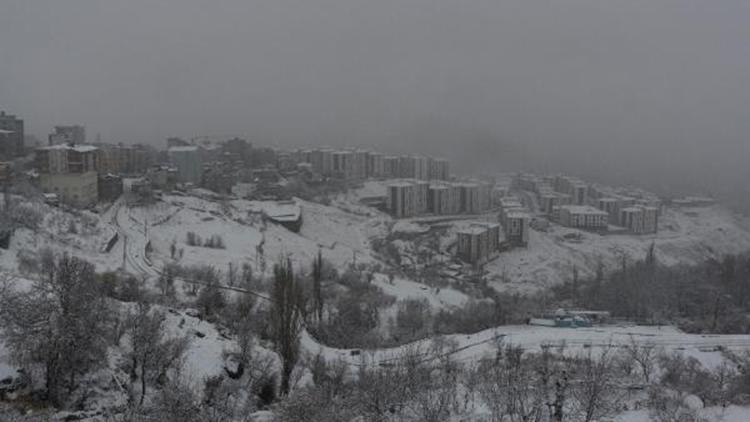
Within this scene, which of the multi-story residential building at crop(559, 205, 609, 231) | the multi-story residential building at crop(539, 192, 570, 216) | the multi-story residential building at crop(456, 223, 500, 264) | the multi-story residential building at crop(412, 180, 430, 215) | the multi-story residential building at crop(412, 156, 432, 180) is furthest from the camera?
the multi-story residential building at crop(412, 156, 432, 180)

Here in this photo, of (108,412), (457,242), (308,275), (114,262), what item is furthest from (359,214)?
(108,412)

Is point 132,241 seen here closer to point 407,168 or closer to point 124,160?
point 124,160

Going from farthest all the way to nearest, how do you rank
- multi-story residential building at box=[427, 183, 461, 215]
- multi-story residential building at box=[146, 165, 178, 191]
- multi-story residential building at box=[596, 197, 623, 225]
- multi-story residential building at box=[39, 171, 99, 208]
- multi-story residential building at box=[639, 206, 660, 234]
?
multi-story residential building at box=[596, 197, 623, 225]
multi-story residential building at box=[427, 183, 461, 215]
multi-story residential building at box=[639, 206, 660, 234]
multi-story residential building at box=[146, 165, 178, 191]
multi-story residential building at box=[39, 171, 99, 208]

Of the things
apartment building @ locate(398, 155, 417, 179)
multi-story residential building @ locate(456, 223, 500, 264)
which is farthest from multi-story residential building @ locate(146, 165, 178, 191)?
apartment building @ locate(398, 155, 417, 179)

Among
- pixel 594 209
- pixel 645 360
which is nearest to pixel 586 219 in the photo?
pixel 594 209

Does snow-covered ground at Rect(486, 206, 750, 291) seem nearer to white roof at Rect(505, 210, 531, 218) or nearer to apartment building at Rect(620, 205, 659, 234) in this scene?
apartment building at Rect(620, 205, 659, 234)

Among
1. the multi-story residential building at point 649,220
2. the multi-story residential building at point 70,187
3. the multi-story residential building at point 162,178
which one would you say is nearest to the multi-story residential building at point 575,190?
the multi-story residential building at point 649,220

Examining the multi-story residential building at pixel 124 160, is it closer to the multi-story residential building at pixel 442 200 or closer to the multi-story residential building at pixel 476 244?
the multi-story residential building at pixel 442 200
